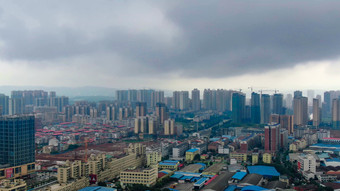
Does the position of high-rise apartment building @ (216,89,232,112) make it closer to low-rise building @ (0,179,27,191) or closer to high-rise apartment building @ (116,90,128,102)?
high-rise apartment building @ (116,90,128,102)

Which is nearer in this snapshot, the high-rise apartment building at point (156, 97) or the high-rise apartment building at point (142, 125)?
the high-rise apartment building at point (142, 125)

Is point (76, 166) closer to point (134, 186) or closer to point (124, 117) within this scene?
point (134, 186)

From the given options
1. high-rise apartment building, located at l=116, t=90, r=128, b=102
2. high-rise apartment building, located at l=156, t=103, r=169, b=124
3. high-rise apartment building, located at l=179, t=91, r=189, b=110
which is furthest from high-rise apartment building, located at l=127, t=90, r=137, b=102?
high-rise apartment building, located at l=156, t=103, r=169, b=124

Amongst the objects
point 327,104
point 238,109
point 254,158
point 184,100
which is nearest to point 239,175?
point 254,158

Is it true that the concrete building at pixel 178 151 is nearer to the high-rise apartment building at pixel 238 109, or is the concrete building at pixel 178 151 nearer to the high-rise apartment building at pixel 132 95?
the high-rise apartment building at pixel 238 109

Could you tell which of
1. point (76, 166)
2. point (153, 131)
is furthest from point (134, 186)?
point (153, 131)

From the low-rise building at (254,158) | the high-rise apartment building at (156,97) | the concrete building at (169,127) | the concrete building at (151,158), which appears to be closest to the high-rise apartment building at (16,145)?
the concrete building at (151,158)
